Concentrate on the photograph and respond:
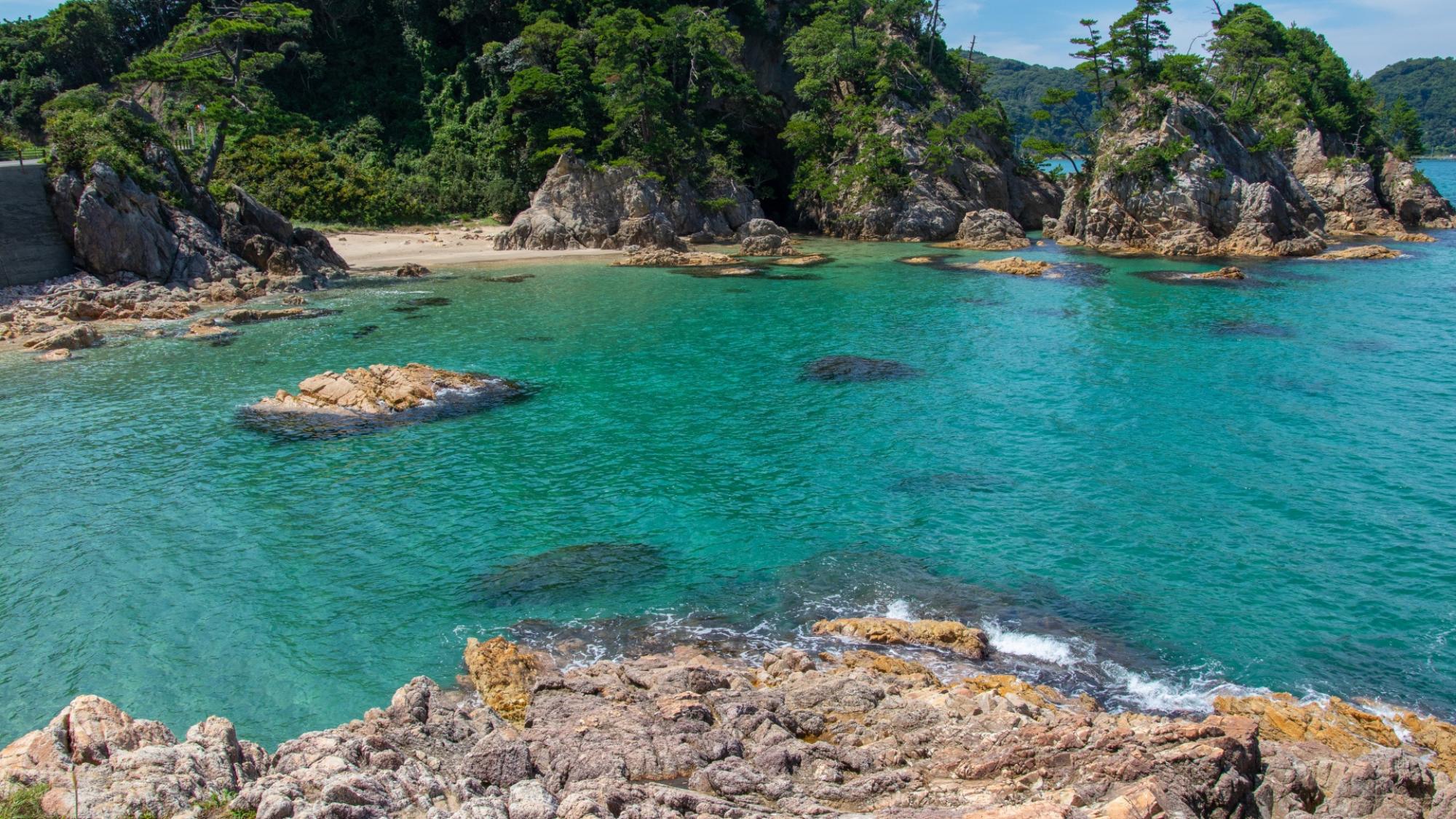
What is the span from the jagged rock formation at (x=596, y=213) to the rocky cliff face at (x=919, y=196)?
12217 mm

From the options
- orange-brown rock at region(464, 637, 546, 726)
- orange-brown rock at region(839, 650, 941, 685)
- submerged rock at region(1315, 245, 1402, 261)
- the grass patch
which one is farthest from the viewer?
submerged rock at region(1315, 245, 1402, 261)

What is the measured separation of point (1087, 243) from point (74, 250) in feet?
177

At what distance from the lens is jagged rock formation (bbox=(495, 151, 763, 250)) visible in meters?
54.6

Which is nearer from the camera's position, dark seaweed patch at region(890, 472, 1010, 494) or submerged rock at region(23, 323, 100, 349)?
dark seaweed patch at region(890, 472, 1010, 494)

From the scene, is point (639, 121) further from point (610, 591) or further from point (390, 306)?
point (610, 591)

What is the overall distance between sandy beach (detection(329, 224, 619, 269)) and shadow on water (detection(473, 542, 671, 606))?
36.5 m

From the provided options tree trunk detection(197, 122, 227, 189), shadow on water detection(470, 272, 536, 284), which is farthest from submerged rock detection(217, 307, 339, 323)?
tree trunk detection(197, 122, 227, 189)

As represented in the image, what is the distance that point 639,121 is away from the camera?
188ft

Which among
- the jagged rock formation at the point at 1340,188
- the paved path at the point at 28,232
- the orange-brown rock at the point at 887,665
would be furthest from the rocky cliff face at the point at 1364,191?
the paved path at the point at 28,232

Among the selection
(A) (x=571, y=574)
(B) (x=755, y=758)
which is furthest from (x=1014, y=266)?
(B) (x=755, y=758)

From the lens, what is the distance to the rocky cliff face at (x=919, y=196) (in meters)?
60.2

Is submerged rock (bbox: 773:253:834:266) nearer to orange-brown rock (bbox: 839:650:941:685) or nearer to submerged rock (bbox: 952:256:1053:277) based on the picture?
submerged rock (bbox: 952:256:1053:277)

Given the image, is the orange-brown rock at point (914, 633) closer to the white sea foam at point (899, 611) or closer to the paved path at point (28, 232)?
the white sea foam at point (899, 611)

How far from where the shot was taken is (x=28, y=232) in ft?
114
